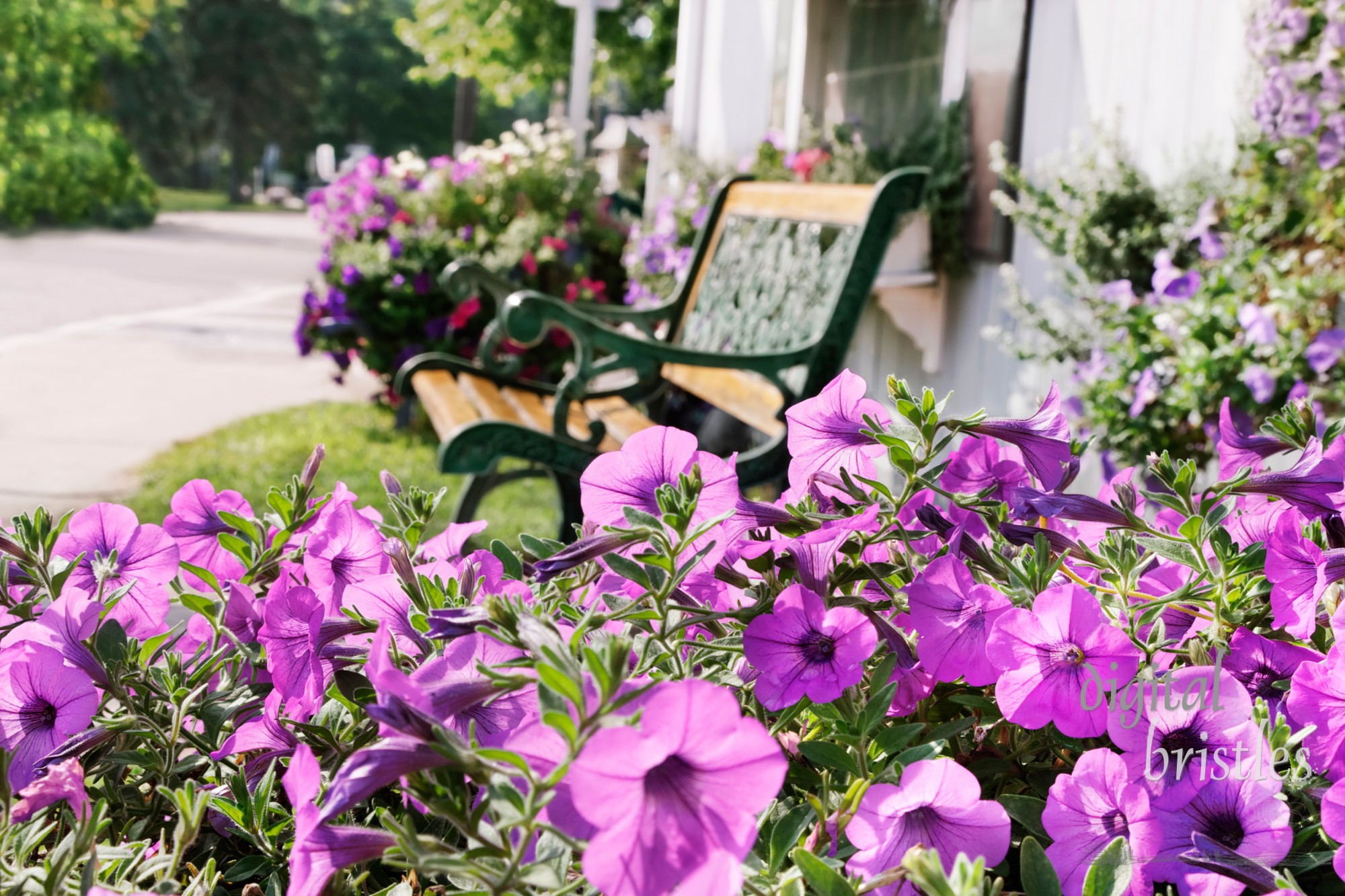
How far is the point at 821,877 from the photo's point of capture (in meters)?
0.49

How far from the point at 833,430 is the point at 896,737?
0.21 meters

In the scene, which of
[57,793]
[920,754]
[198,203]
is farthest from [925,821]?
[198,203]

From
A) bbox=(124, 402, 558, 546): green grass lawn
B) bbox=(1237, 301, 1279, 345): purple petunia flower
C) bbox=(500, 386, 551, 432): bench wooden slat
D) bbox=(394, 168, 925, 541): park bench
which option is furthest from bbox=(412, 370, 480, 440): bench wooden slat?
bbox=(1237, 301, 1279, 345): purple petunia flower

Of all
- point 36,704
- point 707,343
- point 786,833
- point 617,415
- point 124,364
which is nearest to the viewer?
point 786,833

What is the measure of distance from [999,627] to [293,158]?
67.6 metres

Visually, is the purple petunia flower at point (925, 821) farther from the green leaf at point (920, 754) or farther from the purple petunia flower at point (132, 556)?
the purple petunia flower at point (132, 556)

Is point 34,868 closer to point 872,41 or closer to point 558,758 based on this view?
point 558,758

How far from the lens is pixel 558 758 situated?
0.46 metres

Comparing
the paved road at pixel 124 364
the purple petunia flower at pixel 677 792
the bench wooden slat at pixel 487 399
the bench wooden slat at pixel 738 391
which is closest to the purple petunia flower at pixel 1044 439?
the purple petunia flower at pixel 677 792

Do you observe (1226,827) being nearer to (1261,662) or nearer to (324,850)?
(1261,662)

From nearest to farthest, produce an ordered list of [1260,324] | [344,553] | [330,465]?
[344,553] < [1260,324] < [330,465]

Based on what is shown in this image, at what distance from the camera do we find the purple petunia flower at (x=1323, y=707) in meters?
0.58

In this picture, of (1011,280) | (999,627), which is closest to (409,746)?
(999,627)

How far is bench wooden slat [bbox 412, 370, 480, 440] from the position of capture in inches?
119
